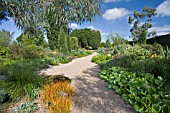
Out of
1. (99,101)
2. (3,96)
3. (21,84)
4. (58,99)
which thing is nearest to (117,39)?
(99,101)

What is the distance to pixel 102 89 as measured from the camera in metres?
3.98

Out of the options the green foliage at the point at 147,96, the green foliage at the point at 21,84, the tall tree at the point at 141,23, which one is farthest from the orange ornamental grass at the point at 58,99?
the tall tree at the point at 141,23

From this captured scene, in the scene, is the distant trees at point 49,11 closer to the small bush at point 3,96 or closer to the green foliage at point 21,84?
the green foliage at point 21,84

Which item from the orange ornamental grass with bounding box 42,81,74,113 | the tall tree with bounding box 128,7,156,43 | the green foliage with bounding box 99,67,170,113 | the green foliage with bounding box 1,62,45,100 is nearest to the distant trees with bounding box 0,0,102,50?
the green foliage with bounding box 1,62,45,100

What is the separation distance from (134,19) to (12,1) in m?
23.3

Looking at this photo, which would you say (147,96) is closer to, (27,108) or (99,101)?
(99,101)

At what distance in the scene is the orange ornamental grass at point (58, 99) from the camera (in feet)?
8.46

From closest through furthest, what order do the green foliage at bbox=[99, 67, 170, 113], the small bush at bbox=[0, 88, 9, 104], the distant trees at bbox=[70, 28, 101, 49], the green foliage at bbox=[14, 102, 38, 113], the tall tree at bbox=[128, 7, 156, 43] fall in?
1. the green foliage at bbox=[99, 67, 170, 113]
2. the green foliage at bbox=[14, 102, 38, 113]
3. the small bush at bbox=[0, 88, 9, 104]
4. the tall tree at bbox=[128, 7, 156, 43]
5. the distant trees at bbox=[70, 28, 101, 49]

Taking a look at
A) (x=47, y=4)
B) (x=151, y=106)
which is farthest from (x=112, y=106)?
(x=47, y=4)

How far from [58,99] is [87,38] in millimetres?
33790

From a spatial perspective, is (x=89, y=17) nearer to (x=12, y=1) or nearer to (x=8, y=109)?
(x=12, y=1)

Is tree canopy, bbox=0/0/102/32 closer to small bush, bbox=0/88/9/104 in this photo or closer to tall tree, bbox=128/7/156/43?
small bush, bbox=0/88/9/104

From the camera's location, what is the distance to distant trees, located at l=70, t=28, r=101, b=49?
3559 cm

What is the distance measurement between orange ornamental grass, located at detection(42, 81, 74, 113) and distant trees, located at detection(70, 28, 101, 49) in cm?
3195
